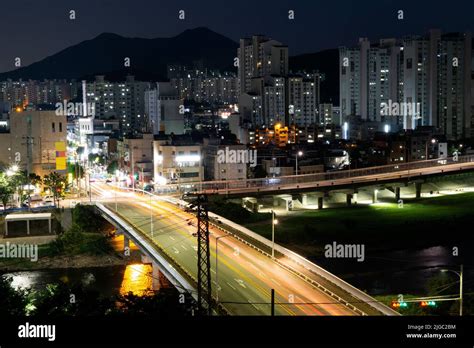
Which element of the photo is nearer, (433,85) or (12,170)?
(12,170)

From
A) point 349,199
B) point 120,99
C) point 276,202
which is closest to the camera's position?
point 276,202

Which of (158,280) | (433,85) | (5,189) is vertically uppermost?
(433,85)

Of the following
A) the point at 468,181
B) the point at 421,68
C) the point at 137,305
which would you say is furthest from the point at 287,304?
the point at 421,68

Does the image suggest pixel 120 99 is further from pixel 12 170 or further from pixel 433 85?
pixel 12 170

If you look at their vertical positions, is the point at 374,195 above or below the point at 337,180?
below

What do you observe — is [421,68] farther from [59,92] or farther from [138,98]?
[59,92]

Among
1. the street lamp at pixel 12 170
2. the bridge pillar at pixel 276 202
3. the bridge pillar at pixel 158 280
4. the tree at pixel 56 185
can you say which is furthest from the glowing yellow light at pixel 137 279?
the bridge pillar at pixel 276 202

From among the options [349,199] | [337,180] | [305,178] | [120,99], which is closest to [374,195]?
[349,199]
